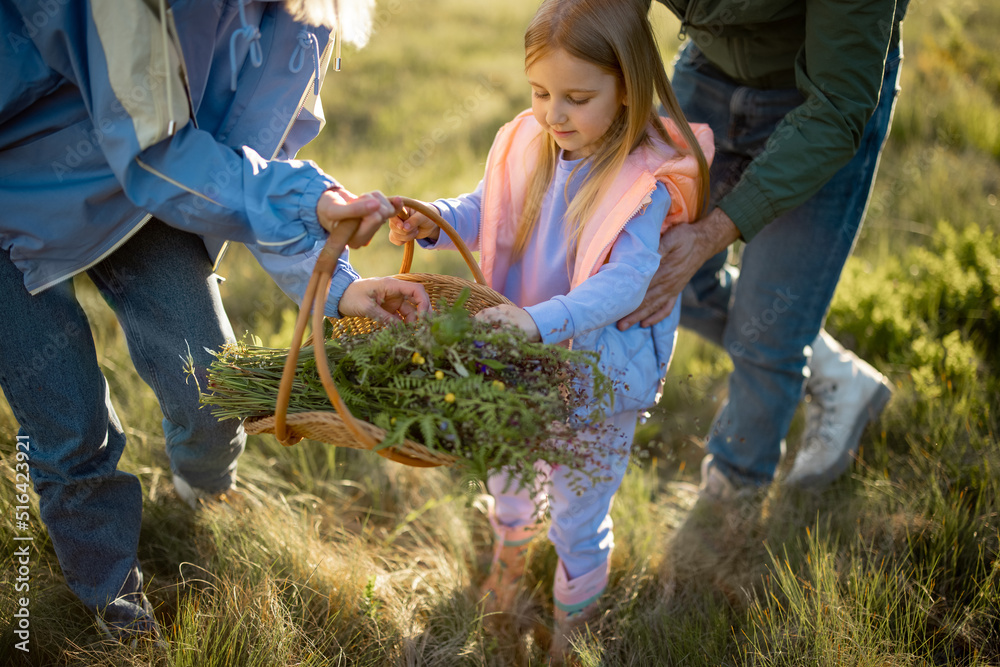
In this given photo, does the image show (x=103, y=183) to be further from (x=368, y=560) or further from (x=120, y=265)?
(x=368, y=560)

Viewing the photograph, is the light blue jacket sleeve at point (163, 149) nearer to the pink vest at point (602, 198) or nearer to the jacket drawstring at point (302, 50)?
the jacket drawstring at point (302, 50)

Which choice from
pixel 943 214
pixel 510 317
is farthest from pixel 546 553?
pixel 943 214

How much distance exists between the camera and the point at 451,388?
58.6 inches

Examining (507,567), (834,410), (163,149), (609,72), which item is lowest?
(507,567)

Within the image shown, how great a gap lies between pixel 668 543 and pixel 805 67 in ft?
5.43

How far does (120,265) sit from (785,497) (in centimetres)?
235

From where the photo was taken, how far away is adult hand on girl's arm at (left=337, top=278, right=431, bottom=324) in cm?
184

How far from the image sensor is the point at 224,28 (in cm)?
165

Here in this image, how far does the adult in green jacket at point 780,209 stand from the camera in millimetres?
2006

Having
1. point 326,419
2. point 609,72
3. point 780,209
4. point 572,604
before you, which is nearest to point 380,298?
point 326,419

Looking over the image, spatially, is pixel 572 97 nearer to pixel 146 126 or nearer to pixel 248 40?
pixel 248 40

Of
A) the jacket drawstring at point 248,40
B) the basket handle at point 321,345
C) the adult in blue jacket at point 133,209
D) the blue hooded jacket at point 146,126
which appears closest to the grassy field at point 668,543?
the adult in blue jacket at point 133,209

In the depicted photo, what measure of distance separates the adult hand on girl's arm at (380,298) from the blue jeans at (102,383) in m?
0.38

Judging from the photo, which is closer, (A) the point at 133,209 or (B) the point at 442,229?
(A) the point at 133,209
